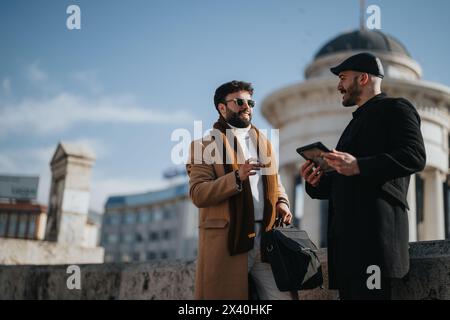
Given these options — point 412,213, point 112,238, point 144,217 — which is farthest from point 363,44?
point 112,238

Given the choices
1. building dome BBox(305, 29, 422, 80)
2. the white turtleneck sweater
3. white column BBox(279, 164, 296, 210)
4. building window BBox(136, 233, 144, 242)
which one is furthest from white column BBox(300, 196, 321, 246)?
building window BBox(136, 233, 144, 242)

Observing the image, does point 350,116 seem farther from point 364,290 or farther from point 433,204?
point 364,290

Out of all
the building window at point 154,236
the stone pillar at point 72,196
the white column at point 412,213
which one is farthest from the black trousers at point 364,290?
the building window at point 154,236

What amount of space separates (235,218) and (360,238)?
30.8 inches

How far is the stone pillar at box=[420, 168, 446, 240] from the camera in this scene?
29109mm

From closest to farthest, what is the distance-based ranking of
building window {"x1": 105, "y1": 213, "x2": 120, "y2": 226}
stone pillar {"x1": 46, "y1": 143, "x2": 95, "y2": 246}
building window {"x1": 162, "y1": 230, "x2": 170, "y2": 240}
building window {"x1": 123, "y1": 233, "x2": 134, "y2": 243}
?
1. stone pillar {"x1": 46, "y1": 143, "x2": 95, "y2": 246}
2. building window {"x1": 162, "y1": 230, "x2": 170, "y2": 240}
3. building window {"x1": 123, "y1": 233, "x2": 134, "y2": 243}
4. building window {"x1": 105, "y1": 213, "x2": 120, "y2": 226}

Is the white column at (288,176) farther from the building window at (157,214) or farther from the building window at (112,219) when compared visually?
the building window at (112,219)

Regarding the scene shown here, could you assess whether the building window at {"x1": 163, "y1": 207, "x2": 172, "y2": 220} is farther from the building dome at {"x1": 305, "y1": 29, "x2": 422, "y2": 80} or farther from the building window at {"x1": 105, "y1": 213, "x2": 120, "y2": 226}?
the building dome at {"x1": 305, "y1": 29, "x2": 422, "y2": 80}
